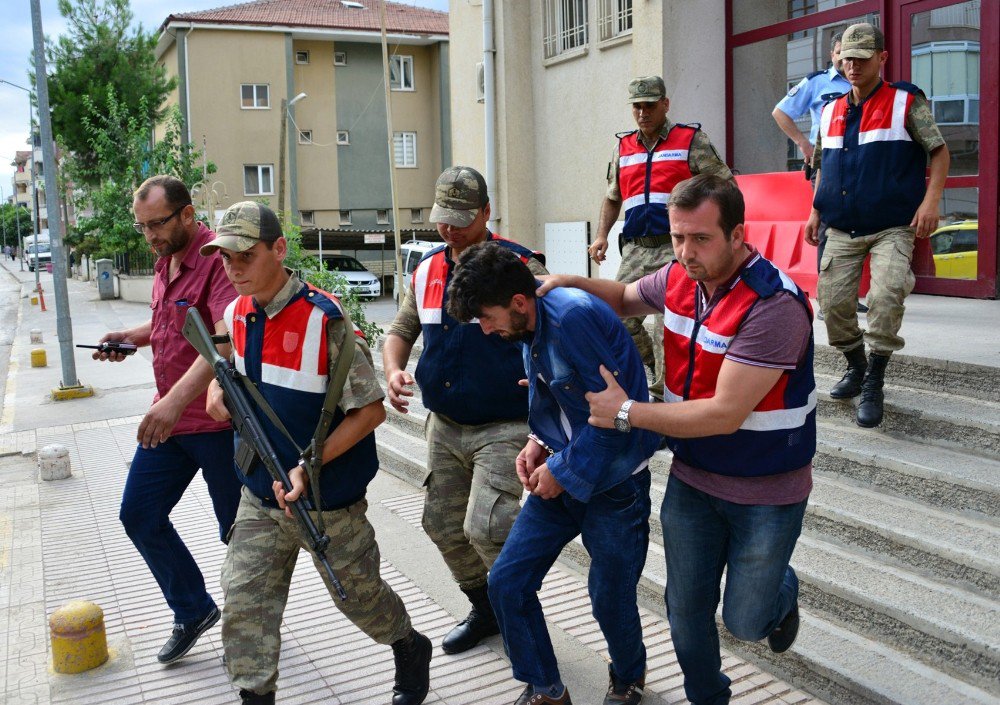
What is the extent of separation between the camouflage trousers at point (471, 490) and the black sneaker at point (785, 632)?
1096 mm

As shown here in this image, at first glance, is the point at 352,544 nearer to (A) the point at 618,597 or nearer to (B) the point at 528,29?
(A) the point at 618,597

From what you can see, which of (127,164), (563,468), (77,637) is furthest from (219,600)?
(127,164)

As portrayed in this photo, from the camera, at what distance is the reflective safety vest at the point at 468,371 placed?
4191mm

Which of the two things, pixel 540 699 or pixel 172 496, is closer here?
pixel 540 699

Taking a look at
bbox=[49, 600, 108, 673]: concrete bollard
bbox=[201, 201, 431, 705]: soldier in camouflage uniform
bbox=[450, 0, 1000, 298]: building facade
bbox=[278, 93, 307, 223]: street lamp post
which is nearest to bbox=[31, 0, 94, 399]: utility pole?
bbox=[450, 0, 1000, 298]: building facade

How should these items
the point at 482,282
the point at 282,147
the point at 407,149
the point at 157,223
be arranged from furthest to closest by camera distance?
the point at 407,149, the point at 282,147, the point at 157,223, the point at 482,282

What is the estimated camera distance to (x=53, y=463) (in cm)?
832

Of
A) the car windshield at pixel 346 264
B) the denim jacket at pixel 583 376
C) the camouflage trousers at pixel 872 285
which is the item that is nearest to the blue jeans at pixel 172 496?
the denim jacket at pixel 583 376

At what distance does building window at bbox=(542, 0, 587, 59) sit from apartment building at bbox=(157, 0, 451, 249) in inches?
824

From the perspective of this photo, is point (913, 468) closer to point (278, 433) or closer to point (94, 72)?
point (278, 433)

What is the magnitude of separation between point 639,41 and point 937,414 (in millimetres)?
6679

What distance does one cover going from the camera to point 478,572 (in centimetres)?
454

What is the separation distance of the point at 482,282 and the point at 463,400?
110 cm

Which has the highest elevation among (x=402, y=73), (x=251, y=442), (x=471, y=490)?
(x=402, y=73)
